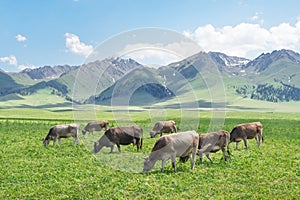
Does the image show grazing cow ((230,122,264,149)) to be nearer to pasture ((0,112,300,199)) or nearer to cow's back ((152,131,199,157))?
pasture ((0,112,300,199))

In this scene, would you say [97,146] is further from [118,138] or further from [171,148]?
[171,148]

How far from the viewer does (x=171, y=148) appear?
18.9m

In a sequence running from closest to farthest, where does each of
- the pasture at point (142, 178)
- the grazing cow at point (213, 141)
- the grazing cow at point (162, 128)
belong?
1. the pasture at point (142, 178)
2. the grazing cow at point (213, 141)
3. the grazing cow at point (162, 128)

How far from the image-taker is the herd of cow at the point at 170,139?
62.9ft

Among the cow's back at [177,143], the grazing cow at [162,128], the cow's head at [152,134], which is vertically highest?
the cow's back at [177,143]

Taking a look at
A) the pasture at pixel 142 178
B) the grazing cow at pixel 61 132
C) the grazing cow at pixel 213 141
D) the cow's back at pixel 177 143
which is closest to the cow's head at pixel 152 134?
the grazing cow at pixel 61 132

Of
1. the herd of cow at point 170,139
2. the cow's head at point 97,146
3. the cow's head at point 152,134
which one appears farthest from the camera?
the cow's head at point 152,134

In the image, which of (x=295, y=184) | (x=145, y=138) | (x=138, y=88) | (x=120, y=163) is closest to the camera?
(x=295, y=184)

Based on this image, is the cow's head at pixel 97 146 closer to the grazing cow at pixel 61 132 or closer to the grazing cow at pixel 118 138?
the grazing cow at pixel 118 138

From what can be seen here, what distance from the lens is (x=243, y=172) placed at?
19.2 meters

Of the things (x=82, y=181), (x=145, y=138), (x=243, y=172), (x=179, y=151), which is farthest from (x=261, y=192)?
(x=145, y=138)

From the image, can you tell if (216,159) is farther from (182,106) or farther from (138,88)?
(138,88)

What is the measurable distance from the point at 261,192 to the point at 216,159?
768 centimetres

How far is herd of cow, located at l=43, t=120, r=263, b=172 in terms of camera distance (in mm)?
19166
